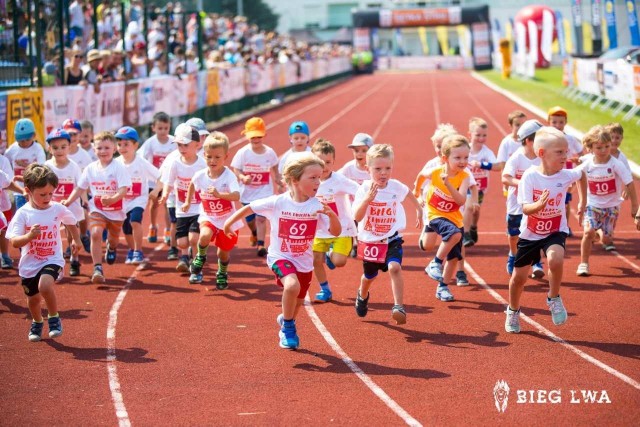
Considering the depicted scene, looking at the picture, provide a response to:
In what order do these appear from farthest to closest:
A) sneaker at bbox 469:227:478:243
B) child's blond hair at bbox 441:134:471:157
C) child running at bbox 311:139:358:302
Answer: sneaker at bbox 469:227:478:243, child running at bbox 311:139:358:302, child's blond hair at bbox 441:134:471:157

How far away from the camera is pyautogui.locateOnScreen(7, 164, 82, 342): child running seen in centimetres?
873

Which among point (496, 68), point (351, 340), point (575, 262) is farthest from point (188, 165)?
point (496, 68)

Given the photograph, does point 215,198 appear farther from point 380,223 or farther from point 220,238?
point 380,223

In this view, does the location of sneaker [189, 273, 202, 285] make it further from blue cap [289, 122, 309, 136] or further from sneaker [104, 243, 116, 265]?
blue cap [289, 122, 309, 136]

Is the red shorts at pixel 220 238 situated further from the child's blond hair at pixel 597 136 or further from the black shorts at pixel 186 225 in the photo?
the child's blond hair at pixel 597 136

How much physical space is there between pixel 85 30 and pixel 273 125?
32.8ft

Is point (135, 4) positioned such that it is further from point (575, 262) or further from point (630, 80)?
point (575, 262)

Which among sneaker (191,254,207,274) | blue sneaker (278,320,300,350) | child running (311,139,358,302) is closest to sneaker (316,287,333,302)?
child running (311,139,358,302)

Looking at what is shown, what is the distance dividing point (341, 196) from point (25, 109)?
8.02 meters

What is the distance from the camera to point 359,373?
7691mm

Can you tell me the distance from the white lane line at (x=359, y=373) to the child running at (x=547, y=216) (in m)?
1.67

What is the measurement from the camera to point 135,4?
31.3 m

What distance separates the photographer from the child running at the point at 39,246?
8734 millimetres

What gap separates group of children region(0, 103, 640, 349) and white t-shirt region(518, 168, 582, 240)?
0.03ft
